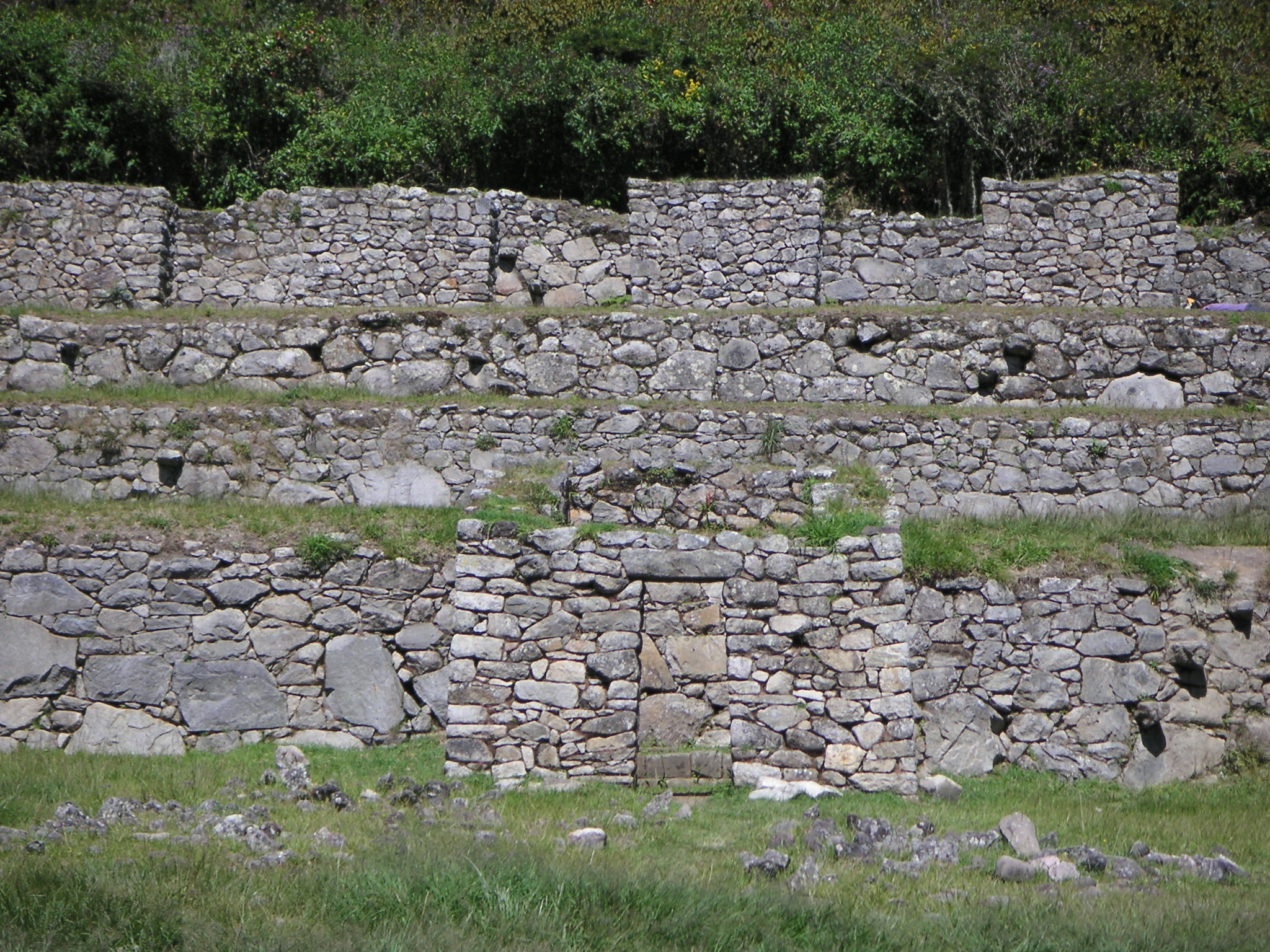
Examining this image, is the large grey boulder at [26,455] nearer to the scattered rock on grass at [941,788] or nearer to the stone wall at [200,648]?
the stone wall at [200,648]

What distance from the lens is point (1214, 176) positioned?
1997 centimetres

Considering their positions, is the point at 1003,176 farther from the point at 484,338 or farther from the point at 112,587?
the point at 112,587

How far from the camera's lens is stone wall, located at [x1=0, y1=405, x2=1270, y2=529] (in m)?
13.8

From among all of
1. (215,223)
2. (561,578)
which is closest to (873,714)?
(561,578)

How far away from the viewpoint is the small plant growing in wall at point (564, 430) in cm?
1421

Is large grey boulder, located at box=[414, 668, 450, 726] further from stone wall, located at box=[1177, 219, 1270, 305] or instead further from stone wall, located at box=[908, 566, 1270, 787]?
stone wall, located at box=[1177, 219, 1270, 305]

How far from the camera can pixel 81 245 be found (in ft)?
56.9

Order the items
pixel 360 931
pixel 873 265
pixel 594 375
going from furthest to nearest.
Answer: pixel 873 265, pixel 594 375, pixel 360 931

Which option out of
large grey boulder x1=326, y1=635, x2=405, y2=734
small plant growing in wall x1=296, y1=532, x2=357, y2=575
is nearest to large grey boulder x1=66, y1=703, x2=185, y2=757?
large grey boulder x1=326, y1=635, x2=405, y2=734

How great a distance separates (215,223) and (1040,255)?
12403 millimetres

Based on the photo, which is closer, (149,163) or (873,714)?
(873,714)

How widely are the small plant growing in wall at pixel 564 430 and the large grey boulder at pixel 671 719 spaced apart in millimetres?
5534

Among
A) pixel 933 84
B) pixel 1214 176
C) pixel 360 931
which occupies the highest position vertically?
pixel 933 84

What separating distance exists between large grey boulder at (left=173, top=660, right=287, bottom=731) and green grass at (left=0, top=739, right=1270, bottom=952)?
2.40 m
